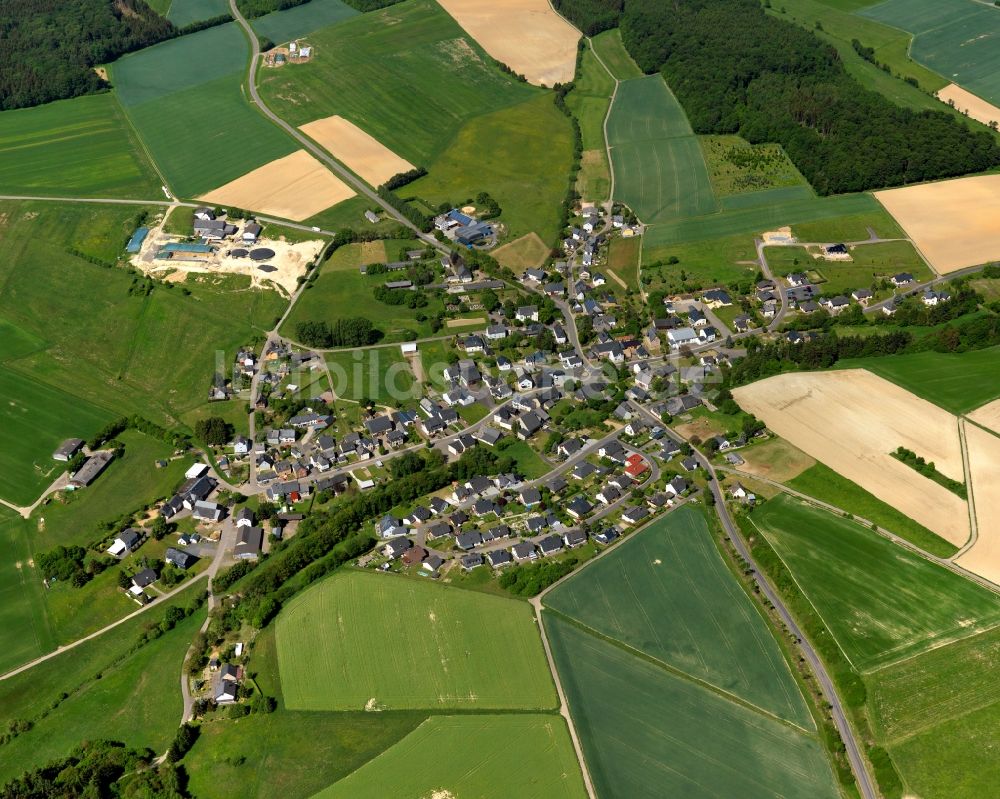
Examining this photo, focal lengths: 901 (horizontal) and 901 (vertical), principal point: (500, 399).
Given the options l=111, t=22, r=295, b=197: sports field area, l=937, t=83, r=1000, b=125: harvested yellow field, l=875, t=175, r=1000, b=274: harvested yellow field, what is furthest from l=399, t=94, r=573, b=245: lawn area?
l=937, t=83, r=1000, b=125: harvested yellow field

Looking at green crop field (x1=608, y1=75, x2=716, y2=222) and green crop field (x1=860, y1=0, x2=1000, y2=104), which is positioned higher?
green crop field (x1=860, y1=0, x2=1000, y2=104)

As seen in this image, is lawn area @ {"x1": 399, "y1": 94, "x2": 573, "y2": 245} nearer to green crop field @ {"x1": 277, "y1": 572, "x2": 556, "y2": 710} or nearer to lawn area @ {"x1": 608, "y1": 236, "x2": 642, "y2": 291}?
lawn area @ {"x1": 608, "y1": 236, "x2": 642, "y2": 291}

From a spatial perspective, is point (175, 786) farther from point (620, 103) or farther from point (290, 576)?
point (620, 103)

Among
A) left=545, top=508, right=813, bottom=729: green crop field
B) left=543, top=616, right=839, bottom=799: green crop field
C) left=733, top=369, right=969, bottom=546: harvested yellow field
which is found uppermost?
left=733, top=369, right=969, bottom=546: harvested yellow field

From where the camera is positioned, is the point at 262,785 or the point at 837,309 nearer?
the point at 262,785

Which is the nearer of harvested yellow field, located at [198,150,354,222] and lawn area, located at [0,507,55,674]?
lawn area, located at [0,507,55,674]

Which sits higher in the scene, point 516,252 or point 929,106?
point 929,106

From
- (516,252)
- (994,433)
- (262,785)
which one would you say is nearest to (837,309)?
(994,433)
